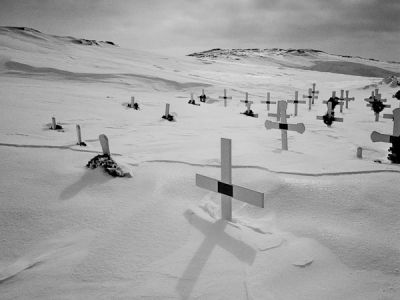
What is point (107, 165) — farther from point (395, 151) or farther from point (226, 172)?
point (395, 151)

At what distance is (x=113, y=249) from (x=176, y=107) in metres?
9.58

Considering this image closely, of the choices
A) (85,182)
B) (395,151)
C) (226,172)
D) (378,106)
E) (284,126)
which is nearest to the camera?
(226,172)

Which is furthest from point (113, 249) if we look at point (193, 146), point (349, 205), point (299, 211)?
point (193, 146)

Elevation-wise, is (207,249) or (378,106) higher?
(378,106)

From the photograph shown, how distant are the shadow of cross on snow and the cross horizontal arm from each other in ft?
1.03

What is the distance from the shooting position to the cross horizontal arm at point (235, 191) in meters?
2.72

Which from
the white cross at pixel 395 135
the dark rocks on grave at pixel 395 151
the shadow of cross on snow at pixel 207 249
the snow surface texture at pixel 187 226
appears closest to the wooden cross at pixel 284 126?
the snow surface texture at pixel 187 226

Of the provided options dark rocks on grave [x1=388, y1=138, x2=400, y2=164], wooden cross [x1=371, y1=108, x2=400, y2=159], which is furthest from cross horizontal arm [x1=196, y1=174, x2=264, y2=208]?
dark rocks on grave [x1=388, y1=138, x2=400, y2=164]

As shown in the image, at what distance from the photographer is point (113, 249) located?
2.54 m

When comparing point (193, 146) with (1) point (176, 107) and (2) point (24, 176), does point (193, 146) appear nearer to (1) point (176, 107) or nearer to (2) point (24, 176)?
(2) point (24, 176)

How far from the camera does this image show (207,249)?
257 centimetres

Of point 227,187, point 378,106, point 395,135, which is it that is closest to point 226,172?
point 227,187

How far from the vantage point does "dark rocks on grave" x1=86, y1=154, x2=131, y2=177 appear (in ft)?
12.3

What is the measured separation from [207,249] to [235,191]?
2.07 ft
